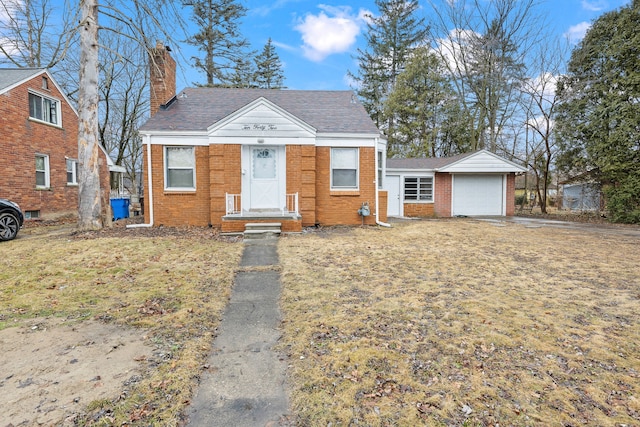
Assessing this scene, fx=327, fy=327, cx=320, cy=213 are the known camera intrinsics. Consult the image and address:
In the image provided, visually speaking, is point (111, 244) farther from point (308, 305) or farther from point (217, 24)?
point (217, 24)

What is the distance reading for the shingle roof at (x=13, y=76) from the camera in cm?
1237

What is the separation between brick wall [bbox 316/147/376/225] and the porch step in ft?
7.77

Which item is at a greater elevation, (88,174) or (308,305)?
(88,174)

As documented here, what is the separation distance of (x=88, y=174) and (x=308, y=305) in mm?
8639

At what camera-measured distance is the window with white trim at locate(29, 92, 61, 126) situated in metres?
13.7

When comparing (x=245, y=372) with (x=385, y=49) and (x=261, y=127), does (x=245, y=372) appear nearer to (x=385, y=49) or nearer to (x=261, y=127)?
(x=261, y=127)

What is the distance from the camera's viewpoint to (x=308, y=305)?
443cm

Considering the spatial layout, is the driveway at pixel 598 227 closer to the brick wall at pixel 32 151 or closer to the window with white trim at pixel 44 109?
the brick wall at pixel 32 151

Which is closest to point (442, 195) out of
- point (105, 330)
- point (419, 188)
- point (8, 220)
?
point (419, 188)

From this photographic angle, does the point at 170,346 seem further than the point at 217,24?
No

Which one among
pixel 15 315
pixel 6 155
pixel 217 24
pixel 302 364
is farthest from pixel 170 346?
pixel 217 24

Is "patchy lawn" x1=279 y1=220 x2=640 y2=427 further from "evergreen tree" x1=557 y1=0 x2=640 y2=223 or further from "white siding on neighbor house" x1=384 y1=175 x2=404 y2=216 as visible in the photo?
"evergreen tree" x1=557 y1=0 x2=640 y2=223

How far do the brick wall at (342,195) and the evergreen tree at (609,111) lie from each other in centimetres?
1169

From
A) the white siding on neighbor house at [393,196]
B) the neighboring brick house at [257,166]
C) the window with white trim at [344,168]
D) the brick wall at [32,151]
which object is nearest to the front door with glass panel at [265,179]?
the neighboring brick house at [257,166]
